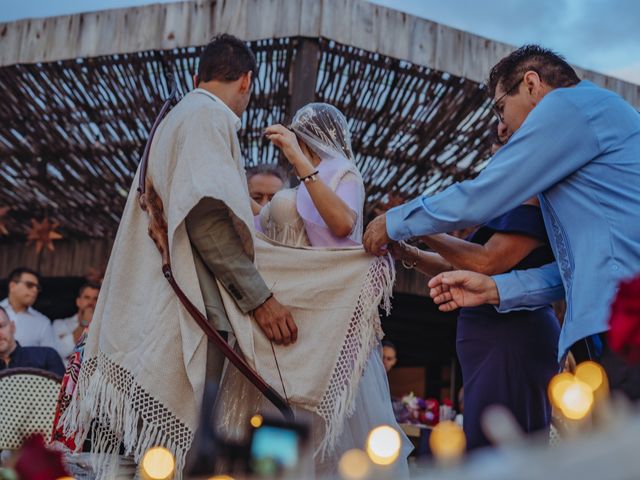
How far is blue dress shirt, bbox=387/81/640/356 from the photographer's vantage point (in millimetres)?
2043

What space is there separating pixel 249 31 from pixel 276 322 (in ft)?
8.39

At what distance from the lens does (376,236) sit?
2.69m

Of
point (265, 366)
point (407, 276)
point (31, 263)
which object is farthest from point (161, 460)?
point (31, 263)

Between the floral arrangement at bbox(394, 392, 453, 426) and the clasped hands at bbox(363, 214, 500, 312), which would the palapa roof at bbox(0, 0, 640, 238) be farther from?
the clasped hands at bbox(363, 214, 500, 312)

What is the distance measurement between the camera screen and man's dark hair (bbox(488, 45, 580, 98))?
1.93m

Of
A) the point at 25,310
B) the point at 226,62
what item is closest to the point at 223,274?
the point at 226,62

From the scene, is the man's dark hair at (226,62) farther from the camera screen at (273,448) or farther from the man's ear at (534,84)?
the camera screen at (273,448)

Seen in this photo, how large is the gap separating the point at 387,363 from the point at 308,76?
303cm

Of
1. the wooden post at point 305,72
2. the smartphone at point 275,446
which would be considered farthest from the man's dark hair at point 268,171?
the smartphone at point 275,446

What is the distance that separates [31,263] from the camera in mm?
8477

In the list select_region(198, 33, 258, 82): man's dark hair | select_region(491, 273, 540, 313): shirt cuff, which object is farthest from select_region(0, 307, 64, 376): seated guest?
select_region(491, 273, 540, 313): shirt cuff

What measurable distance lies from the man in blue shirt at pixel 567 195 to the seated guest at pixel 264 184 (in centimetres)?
155

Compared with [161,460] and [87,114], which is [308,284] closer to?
[161,460]

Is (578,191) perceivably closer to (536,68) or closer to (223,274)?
(536,68)
